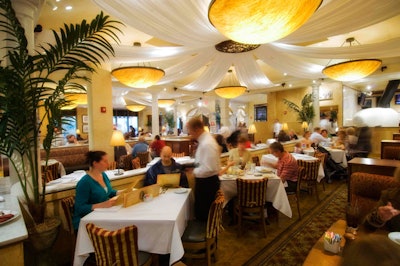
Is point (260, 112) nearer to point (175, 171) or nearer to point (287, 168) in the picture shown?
point (287, 168)

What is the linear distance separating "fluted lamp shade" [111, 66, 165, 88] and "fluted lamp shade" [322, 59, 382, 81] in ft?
11.3

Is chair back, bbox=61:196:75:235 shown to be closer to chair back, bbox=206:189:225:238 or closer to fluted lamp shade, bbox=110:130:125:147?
chair back, bbox=206:189:225:238

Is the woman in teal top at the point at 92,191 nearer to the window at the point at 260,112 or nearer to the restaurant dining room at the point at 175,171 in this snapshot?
the restaurant dining room at the point at 175,171

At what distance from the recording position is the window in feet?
51.4

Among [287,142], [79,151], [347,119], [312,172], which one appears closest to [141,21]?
[312,172]

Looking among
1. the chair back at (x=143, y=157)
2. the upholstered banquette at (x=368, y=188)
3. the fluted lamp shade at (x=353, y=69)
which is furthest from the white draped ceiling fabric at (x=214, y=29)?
the chair back at (x=143, y=157)

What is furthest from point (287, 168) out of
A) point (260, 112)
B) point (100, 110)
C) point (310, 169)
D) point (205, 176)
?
point (260, 112)

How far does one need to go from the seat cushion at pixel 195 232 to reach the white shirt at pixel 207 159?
562 millimetres

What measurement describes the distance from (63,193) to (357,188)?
3653 millimetres

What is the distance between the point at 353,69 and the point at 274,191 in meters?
2.86

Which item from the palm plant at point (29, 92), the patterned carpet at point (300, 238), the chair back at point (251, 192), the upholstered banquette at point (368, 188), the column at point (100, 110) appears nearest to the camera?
the palm plant at point (29, 92)

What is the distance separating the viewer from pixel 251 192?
3.13 metres

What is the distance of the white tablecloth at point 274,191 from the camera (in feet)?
11.3

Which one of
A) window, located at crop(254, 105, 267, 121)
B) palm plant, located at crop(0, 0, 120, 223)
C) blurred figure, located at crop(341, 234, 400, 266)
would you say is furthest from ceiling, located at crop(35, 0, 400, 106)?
window, located at crop(254, 105, 267, 121)
